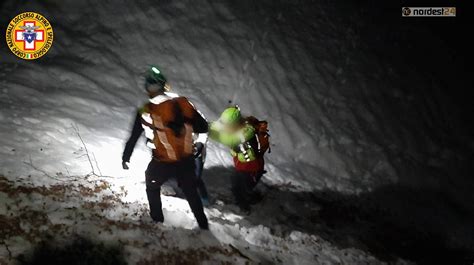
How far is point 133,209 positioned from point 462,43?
65.5 ft

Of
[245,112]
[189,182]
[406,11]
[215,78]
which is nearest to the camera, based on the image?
[189,182]

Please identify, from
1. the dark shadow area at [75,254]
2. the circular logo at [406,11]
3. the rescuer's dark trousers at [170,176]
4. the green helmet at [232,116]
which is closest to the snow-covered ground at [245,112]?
the dark shadow area at [75,254]

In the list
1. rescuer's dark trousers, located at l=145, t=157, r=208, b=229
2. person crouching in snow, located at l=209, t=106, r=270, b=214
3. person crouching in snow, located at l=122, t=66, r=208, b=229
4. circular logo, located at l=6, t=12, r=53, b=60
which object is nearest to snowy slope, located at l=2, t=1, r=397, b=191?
circular logo, located at l=6, t=12, r=53, b=60

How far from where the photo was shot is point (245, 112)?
41.3ft

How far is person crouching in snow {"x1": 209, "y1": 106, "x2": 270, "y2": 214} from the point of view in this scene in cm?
662

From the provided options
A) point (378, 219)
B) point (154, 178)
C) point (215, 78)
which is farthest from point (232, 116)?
point (215, 78)

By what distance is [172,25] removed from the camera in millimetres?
14609

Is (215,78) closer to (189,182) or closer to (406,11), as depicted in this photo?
(189,182)

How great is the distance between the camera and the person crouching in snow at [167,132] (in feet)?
15.2

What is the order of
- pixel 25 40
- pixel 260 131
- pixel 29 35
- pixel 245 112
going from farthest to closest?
pixel 245 112 → pixel 29 35 → pixel 25 40 → pixel 260 131

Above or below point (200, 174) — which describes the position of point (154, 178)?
above

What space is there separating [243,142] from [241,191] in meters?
1.29

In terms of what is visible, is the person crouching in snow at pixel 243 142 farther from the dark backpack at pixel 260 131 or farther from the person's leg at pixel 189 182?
the person's leg at pixel 189 182

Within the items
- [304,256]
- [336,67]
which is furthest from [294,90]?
[304,256]
